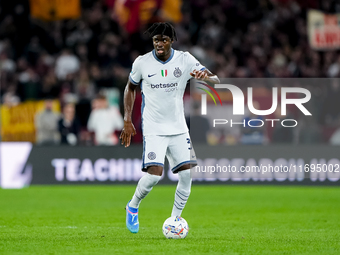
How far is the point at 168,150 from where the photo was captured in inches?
302

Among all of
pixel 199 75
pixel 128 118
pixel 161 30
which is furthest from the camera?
pixel 128 118

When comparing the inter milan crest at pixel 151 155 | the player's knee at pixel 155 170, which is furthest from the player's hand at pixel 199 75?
the player's knee at pixel 155 170

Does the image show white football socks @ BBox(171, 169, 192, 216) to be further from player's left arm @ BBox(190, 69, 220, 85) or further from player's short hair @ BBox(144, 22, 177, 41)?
player's short hair @ BBox(144, 22, 177, 41)

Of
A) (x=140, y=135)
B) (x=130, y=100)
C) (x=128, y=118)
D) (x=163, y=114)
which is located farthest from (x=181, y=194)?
(x=140, y=135)

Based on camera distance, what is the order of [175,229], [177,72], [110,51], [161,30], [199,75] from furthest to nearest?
[110,51]
[177,72]
[175,229]
[161,30]
[199,75]

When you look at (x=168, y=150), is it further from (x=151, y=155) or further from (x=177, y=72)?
(x=177, y=72)

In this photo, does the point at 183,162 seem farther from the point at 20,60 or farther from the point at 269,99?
the point at 20,60

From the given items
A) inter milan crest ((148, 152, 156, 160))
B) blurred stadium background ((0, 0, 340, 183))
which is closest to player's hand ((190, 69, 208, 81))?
inter milan crest ((148, 152, 156, 160))

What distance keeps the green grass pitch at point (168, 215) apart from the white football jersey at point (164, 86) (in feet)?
4.20

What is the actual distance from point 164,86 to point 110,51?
11.7 meters

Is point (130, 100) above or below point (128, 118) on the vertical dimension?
above

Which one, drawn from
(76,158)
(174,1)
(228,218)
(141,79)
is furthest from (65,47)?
(141,79)

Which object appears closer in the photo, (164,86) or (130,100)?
(164,86)

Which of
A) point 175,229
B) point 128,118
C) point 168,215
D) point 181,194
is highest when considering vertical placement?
point 128,118
